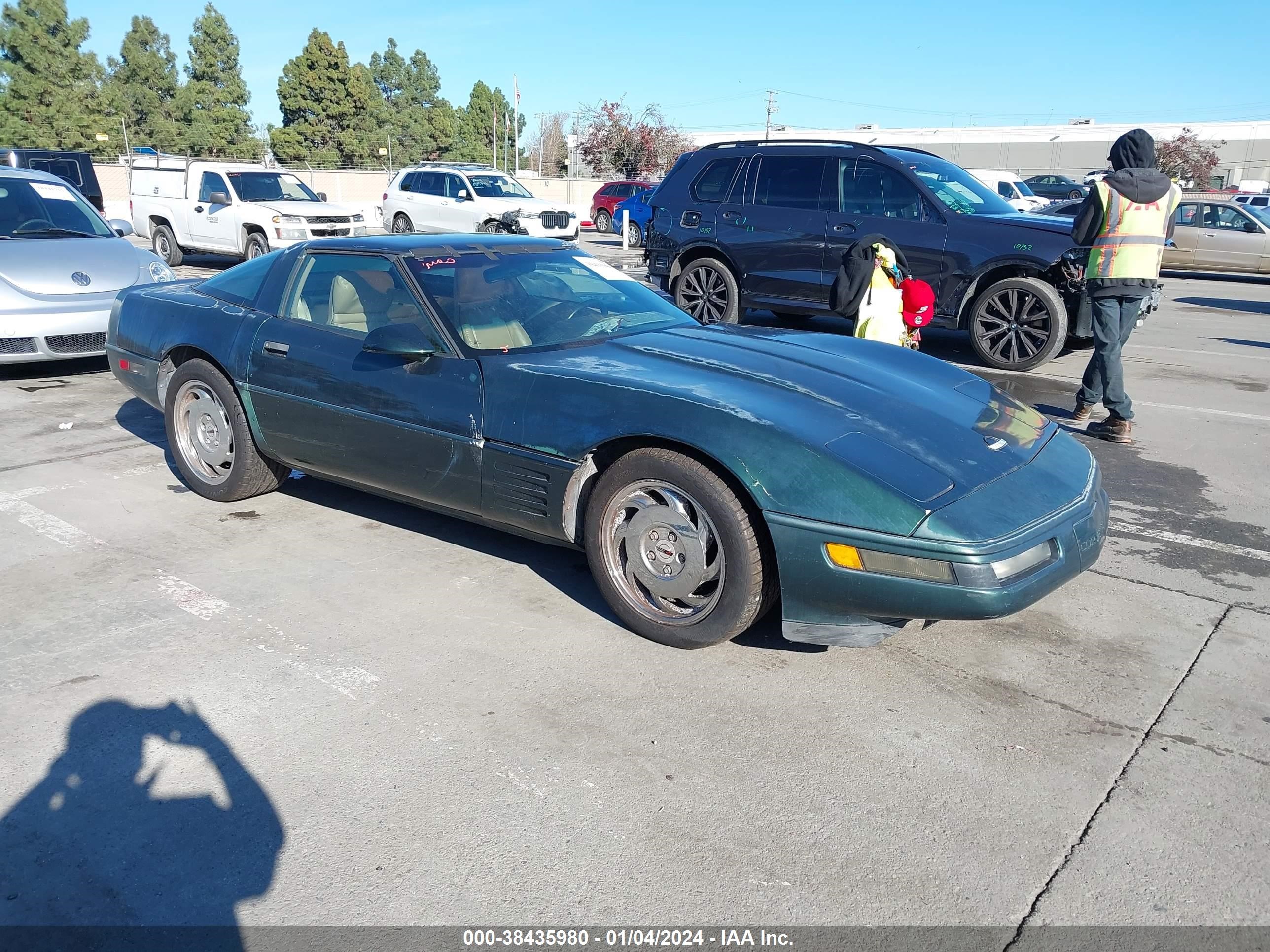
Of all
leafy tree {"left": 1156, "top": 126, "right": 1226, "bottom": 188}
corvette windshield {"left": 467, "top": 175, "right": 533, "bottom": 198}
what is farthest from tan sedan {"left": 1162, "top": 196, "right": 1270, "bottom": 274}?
leafy tree {"left": 1156, "top": 126, "right": 1226, "bottom": 188}

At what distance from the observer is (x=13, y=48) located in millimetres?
43562

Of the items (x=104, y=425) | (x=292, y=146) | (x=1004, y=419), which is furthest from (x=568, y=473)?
(x=292, y=146)

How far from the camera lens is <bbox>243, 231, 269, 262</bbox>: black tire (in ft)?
52.0

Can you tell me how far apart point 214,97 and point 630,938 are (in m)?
61.0

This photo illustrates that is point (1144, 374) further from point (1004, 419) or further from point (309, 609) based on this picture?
point (309, 609)

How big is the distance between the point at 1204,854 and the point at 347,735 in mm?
2428

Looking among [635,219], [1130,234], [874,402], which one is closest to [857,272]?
[1130,234]

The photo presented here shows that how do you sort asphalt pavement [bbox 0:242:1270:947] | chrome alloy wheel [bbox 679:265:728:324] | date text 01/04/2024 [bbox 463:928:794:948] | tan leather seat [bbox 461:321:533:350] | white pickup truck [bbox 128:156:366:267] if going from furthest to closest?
white pickup truck [bbox 128:156:366:267] < chrome alloy wheel [bbox 679:265:728:324] < tan leather seat [bbox 461:321:533:350] < asphalt pavement [bbox 0:242:1270:947] < date text 01/04/2024 [bbox 463:928:794:948]

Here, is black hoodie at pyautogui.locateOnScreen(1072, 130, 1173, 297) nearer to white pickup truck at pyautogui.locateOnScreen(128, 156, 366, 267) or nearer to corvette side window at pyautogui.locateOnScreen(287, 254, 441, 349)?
corvette side window at pyautogui.locateOnScreen(287, 254, 441, 349)

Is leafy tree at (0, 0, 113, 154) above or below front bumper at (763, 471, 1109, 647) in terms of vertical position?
above

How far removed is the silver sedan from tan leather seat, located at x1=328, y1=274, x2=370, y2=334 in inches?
164

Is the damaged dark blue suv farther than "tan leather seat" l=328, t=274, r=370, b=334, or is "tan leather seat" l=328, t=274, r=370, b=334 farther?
the damaged dark blue suv

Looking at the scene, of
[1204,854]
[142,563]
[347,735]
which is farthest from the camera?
[142,563]

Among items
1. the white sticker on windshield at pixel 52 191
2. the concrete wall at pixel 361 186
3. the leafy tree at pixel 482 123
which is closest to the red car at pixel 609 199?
the concrete wall at pixel 361 186
